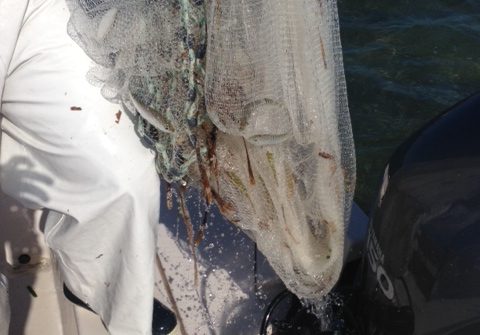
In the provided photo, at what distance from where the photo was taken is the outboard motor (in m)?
1.46

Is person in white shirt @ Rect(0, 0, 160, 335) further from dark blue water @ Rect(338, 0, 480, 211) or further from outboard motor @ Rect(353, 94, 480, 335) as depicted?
dark blue water @ Rect(338, 0, 480, 211)

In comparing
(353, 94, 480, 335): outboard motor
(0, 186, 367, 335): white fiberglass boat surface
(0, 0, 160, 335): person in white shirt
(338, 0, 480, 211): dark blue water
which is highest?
(0, 0, 160, 335): person in white shirt

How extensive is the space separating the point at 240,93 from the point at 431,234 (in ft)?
1.77

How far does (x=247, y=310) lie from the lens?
7.39 feet

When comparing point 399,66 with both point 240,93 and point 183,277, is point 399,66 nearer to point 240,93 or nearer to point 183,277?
point 183,277

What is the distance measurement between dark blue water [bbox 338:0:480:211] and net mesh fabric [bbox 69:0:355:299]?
1853mm

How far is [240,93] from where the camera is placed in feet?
5.22

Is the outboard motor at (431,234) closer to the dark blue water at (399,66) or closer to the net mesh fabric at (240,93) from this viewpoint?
the net mesh fabric at (240,93)

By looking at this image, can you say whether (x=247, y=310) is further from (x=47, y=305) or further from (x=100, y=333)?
(x=47, y=305)

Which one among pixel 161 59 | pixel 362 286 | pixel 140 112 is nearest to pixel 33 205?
pixel 140 112

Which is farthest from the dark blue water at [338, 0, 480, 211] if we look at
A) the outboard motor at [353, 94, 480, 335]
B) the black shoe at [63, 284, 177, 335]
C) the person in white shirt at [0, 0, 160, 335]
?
the person in white shirt at [0, 0, 160, 335]

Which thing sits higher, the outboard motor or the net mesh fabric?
the net mesh fabric

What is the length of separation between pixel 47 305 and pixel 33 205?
2.34 feet

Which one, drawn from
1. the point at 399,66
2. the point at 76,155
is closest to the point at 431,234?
the point at 76,155
